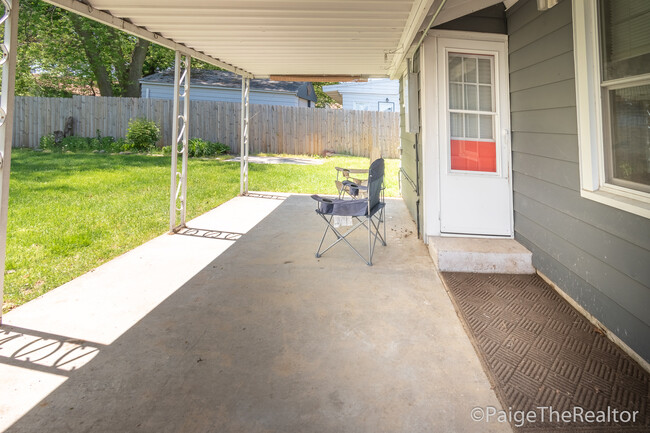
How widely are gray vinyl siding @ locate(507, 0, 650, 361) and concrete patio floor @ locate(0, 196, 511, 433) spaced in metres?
0.88

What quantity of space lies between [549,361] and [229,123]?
12.3 m

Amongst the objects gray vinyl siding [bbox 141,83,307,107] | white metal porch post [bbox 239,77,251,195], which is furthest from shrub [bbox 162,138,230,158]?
white metal porch post [bbox 239,77,251,195]

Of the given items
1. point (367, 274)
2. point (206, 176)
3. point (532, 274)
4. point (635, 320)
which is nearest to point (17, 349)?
point (367, 274)

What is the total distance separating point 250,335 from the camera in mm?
2211

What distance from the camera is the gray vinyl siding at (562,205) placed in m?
2.01

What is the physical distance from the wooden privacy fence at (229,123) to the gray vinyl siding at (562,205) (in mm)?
8240

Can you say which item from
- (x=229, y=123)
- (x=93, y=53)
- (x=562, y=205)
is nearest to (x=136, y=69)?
(x=93, y=53)

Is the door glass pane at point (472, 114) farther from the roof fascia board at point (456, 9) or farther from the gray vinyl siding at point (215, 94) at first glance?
the gray vinyl siding at point (215, 94)

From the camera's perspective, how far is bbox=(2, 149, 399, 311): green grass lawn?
3.34 metres

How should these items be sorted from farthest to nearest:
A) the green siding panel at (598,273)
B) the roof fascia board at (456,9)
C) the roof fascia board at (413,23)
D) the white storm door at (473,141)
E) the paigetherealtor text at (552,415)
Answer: the white storm door at (473,141) → the roof fascia board at (456,9) → the roof fascia board at (413,23) → the green siding panel at (598,273) → the paigetherealtor text at (552,415)

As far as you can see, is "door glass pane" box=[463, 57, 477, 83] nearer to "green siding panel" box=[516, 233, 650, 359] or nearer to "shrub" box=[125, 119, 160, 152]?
"green siding panel" box=[516, 233, 650, 359]

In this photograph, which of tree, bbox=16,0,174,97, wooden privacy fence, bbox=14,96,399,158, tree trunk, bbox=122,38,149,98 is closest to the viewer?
wooden privacy fence, bbox=14,96,399,158

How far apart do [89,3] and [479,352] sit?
147 inches

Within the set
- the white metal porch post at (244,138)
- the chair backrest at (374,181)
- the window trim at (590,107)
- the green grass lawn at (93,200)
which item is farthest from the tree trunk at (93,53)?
the window trim at (590,107)
